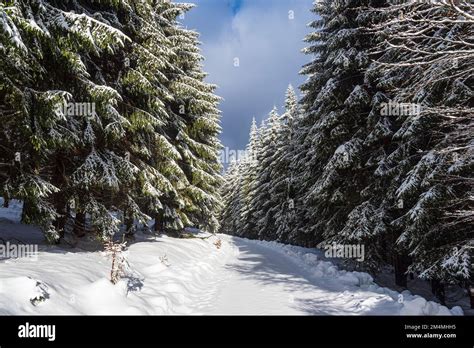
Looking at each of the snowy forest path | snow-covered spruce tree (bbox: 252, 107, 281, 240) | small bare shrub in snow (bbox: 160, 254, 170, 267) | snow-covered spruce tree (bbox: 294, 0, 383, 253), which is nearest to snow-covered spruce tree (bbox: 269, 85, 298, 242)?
snow-covered spruce tree (bbox: 252, 107, 281, 240)

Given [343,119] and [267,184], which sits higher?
[343,119]

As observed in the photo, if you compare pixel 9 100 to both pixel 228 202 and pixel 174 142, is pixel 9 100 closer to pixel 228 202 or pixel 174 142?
pixel 174 142

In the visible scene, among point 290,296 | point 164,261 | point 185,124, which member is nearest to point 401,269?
point 290,296

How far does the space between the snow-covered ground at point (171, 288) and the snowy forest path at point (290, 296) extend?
20 millimetres

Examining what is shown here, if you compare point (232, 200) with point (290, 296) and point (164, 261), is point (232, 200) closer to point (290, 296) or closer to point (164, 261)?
point (164, 261)

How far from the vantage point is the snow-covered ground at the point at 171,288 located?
18.6ft

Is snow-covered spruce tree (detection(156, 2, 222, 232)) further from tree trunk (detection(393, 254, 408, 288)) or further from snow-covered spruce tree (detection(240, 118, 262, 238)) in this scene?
Result: snow-covered spruce tree (detection(240, 118, 262, 238))

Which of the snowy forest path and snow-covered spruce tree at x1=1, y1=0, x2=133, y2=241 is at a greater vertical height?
snow-covered spruce tree at x1=1, y1=0, x2=133, y2=241

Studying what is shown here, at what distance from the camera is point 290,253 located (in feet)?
64.4

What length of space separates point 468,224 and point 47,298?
32.4ft

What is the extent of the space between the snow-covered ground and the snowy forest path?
0.02 m

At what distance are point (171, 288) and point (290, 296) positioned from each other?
3.03 meters

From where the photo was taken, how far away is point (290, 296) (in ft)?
28.4

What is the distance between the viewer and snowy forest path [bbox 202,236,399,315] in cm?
731
